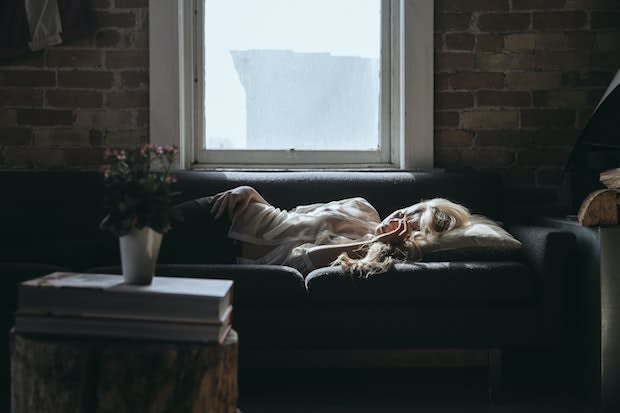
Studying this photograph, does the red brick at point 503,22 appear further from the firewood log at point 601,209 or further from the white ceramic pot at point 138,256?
the white ceramic pot at point 138,256

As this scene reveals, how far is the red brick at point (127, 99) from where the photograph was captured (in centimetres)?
329

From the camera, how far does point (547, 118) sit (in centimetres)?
336

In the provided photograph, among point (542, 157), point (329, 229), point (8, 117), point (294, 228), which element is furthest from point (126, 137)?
point (542, 157)

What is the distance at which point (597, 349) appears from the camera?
7.36 feet

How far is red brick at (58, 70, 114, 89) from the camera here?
3271 mm

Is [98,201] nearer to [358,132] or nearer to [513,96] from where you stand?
[358,132]

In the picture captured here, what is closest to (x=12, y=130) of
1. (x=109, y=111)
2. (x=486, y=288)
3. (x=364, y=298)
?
(x=109, y=111)

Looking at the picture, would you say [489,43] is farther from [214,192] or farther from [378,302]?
[378,302]

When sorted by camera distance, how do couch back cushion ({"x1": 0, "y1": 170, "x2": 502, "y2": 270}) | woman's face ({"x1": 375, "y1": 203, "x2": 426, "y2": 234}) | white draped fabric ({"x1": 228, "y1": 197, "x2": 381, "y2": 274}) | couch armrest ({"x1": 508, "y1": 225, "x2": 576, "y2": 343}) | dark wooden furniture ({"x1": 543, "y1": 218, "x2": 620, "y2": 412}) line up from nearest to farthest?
dark wooden furniture ({"x1": 543, "y1": 218, "x2": 620, "y2": 412})
couch armrest ({"x1": 508, "y1": 225, "x2": 576, "y2": 343})
woman's face ({"x1": 375, "y1": 203, "x2": 426, "y2": 234})
white draped fabric ({"x1": 228, "y1": 197, "x2": 381, "y2": 274})
couch back cushion ({"x1": 0, "y1": 170, "x2": 502, "y2": 270})

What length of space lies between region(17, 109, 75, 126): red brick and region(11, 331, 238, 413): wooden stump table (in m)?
2.18

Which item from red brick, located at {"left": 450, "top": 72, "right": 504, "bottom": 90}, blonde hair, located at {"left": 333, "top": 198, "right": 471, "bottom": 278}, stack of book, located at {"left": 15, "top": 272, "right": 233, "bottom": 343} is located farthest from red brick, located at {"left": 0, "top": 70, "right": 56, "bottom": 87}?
stack of book, located at {"left": 15, "top": 272, "right": 233, "bottom": 343}

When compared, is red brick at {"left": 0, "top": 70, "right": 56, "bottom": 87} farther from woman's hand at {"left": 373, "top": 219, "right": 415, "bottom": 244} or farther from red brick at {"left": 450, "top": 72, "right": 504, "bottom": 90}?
red brick at {"left": 450, "top": 72, "right": 504, "bottom": 90}

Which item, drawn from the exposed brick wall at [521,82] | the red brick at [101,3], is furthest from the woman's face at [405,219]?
the red brick at [101,3]

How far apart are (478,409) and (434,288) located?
1.51ft
